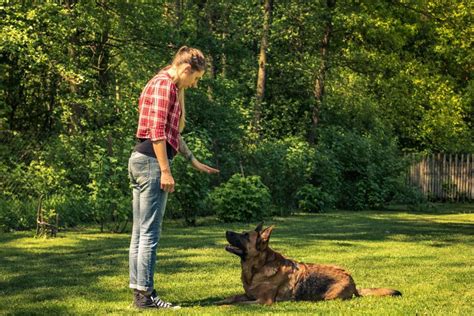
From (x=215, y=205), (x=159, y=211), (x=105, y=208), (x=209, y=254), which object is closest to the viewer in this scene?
(x=159, y=211)

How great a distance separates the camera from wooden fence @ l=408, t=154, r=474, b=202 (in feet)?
107

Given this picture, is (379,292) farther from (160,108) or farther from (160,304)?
(160,108)

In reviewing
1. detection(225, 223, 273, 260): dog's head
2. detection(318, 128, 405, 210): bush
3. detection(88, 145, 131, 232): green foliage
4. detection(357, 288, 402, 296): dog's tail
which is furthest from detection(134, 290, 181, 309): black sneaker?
detection(318, 128, 405, 210): bush

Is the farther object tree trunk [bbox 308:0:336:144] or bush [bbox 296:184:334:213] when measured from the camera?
tree trunk [bbox 308:0:336:144]

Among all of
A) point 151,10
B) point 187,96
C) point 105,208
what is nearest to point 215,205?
point 105,208

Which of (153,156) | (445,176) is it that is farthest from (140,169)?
(445,176)

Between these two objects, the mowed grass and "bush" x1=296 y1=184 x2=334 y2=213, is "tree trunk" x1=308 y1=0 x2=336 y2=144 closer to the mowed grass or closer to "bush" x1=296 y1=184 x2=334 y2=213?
"bush" x1=296 y1=184 x2=334 y2=213

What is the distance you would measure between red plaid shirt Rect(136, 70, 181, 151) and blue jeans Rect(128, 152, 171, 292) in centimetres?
24

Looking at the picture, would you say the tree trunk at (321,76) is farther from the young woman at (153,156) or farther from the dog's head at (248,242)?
the young woman at (153,156)

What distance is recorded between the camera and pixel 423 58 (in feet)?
139

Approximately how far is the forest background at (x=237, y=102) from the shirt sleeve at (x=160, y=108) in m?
8.20

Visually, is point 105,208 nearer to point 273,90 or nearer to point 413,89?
point 273,90

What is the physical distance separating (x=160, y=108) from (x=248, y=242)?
1.68 metres

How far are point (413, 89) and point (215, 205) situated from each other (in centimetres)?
2214
